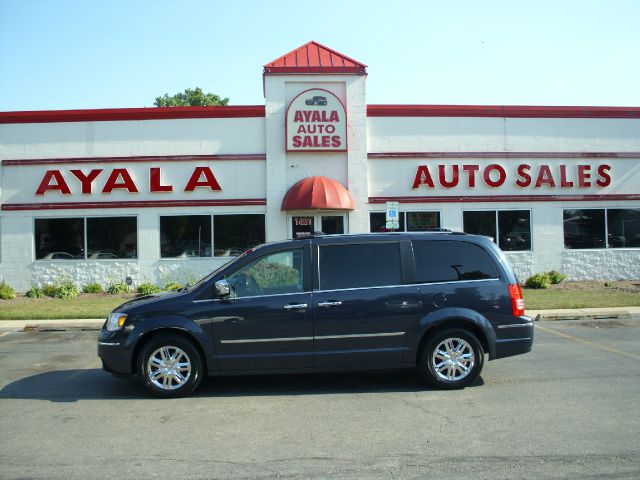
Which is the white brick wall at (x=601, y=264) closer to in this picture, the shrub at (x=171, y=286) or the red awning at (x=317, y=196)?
the red awning at (x=317, y=196)

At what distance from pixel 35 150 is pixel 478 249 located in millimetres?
15783

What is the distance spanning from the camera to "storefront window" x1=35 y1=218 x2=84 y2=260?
62.5 feet

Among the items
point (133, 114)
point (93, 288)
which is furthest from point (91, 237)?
point (133, 114)

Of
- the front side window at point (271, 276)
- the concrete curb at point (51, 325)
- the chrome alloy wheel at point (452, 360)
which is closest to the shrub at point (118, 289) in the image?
the concrete curb at point (51, 325)

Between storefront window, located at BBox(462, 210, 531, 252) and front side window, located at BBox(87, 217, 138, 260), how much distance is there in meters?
10.4

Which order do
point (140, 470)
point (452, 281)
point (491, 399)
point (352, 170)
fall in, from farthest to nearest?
point (352, 170) < point (452, 281) < point (491, 399) < point (140, 470)

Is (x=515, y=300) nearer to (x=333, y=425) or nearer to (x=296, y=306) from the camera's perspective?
(x=296, y=306)

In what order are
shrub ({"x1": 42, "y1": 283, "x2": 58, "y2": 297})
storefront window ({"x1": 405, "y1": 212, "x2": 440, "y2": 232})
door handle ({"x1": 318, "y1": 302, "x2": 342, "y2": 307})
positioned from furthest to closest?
storefront window ({"x1": 405, "y1": 212, "x2": 440, "y2": 232}) < shrub ({"x1": 42, "y1": 283, "x2": 58, "y2": 297}) < door handle ({"x1": 318, "y1": 302, "x2": 342, "y2": 307})

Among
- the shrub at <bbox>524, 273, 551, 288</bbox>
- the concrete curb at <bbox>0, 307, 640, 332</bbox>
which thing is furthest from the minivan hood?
the shrub at <bbox>524, 273, 551, 288</bbox>

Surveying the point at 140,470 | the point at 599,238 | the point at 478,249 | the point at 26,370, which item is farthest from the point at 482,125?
the point at 140,470

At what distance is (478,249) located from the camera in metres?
7.81

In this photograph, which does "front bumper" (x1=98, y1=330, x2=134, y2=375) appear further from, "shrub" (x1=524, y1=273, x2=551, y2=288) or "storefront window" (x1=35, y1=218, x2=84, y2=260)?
"shrub" (x1=524, y1=273, x2=551, y2=288)

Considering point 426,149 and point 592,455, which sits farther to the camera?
point 426,149

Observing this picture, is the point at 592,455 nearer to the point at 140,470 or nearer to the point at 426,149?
the point at 140,470
